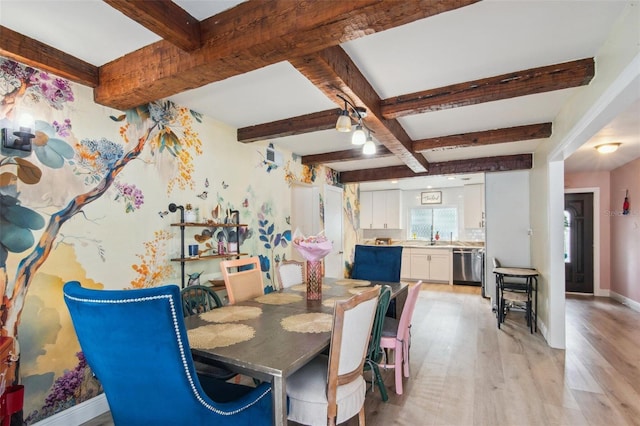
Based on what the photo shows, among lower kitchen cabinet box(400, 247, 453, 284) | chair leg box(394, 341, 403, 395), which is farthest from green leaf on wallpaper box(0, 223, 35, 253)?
lower kitchen cabinet box(400, 247, 453, 284)

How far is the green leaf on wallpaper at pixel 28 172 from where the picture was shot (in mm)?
1938

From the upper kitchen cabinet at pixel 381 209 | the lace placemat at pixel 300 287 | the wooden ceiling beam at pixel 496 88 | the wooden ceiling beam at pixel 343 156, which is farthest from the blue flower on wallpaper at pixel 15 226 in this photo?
the upper kitchen cabinet at pixel 381 209

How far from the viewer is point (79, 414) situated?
2176 millimetres

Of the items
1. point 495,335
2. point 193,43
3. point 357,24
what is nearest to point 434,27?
point 357,24

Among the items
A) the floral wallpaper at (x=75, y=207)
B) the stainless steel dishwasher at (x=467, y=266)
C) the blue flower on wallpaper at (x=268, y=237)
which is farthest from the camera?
the stainless steel dishwasher at (x=467, y=266)

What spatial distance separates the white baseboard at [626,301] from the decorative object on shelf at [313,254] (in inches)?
205

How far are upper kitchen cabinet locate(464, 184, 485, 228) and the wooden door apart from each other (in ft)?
4.83

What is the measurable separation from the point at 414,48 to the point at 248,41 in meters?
0.99

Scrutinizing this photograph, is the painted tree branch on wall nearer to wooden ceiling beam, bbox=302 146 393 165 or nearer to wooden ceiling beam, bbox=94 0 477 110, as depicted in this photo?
wooden ceiling beam, bbox=94 0 477 110

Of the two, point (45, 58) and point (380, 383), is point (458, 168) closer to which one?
point (380, 383)

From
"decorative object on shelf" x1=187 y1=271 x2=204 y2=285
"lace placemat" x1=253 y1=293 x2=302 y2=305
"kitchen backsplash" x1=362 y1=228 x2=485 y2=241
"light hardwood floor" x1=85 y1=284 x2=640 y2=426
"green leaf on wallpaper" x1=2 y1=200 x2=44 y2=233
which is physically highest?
"green leaf on wallpaper" x1=2 y1=200 x2=44 y2=233

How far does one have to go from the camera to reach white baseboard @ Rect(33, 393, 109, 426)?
6.74 feet

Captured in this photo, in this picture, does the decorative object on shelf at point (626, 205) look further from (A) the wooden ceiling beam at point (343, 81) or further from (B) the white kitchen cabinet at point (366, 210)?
(B) the white kitchen cabinet at point (366, 210)

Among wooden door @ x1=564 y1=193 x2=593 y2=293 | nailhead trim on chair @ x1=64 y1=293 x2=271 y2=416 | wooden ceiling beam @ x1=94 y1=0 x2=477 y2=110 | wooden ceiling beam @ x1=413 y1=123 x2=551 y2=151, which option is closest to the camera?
nailhead trim on chair @ x1=64 y1=293 x2=271 y2=416
